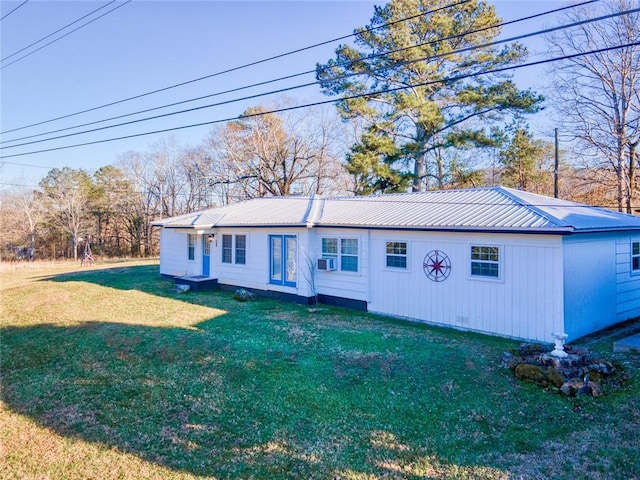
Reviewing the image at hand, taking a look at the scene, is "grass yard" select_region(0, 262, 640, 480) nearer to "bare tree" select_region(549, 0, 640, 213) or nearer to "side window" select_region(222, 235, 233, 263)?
"side window" select_region(222, 235, 233, 263)

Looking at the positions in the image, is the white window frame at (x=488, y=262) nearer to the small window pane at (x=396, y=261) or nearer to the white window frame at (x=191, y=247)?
the small window pane at (x=396, y=261)

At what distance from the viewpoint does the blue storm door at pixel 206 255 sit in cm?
1562

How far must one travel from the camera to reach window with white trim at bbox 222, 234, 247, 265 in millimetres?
14267

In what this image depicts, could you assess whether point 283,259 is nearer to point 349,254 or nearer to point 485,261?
point 349,254

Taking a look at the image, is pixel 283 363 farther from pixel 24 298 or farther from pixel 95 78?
pixel 95 78

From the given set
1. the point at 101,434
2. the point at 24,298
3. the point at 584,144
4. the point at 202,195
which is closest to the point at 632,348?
the point at 101,434

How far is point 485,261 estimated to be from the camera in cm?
880

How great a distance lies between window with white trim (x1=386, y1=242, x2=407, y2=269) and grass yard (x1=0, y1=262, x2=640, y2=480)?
6.14 ft

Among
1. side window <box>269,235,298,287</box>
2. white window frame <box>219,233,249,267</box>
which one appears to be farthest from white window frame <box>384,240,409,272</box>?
white window frame <box>219,233,249,267</box>

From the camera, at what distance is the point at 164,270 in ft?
58.1

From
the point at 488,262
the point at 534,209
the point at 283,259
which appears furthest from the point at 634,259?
the point at 283,259

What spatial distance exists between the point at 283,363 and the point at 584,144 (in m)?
21.1

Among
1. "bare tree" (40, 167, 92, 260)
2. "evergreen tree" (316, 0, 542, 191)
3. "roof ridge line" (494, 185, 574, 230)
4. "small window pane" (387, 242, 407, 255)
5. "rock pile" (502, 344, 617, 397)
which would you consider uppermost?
"evergreen tree" (316, 0, 542, 191)

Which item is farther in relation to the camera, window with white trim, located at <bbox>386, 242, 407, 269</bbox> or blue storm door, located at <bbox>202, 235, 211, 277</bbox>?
blue storm door, located at <bbox>202, 235, 211, 277</bbox>
